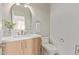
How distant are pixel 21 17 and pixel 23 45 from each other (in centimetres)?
26

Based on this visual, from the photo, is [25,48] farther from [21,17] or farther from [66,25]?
[66,25]

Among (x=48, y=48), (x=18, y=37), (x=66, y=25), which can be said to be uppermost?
(x=66, y=25)

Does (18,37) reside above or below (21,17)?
below

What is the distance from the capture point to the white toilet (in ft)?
4.56

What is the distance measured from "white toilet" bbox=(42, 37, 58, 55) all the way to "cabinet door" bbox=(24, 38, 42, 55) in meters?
0.05

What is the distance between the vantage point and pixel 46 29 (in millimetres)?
1400

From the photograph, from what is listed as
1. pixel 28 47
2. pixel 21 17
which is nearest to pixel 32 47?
pixel 28 47

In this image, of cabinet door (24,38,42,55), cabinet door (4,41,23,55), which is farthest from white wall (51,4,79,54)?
cabinet door (4,41,23,55)

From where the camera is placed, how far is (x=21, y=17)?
140cm

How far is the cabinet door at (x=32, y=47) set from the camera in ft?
4.58

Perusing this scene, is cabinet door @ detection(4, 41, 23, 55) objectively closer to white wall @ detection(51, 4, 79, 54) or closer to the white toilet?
the white toilet
